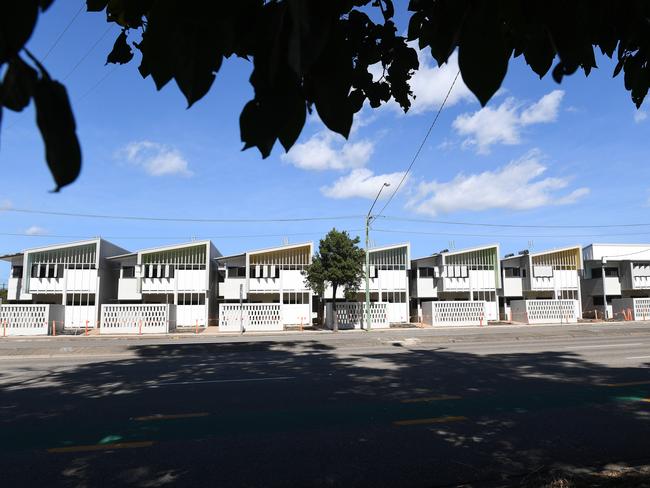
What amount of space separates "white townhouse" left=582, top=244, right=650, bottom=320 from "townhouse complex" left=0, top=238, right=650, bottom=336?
10cm

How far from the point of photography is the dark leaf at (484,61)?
3.66ft

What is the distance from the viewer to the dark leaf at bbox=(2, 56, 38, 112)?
775mm

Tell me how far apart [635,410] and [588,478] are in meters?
3.76

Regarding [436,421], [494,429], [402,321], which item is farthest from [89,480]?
[402,321]

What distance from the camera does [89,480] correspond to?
16.6ft

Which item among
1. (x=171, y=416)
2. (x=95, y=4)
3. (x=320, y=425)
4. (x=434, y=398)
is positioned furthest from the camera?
(x=434, y=398)

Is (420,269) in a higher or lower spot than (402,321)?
higher

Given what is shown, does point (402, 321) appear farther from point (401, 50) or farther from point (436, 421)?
point (401, 50)

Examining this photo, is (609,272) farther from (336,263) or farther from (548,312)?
(336,263)

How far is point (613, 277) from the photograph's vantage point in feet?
144

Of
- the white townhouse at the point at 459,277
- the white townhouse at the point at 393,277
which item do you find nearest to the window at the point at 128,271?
the white townhouse at the point at 393,277

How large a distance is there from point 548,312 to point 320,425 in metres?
35.1

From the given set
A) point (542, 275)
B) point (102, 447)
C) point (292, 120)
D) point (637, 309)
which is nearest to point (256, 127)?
point (292, 120)

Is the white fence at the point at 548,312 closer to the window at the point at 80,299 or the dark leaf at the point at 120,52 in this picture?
the window at the point at 80,299
